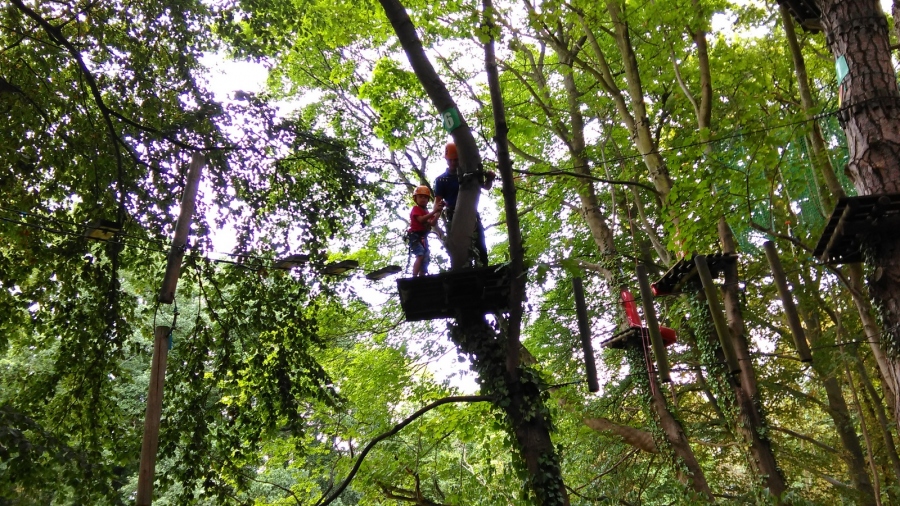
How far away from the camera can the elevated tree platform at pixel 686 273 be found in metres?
6.38

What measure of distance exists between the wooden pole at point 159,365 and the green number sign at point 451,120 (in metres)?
1.76

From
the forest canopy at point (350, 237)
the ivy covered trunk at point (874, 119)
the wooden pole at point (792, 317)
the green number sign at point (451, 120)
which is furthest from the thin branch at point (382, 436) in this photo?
the ivy covered trunk at point (874, 119)

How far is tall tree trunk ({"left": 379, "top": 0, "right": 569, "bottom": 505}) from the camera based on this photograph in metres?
4.21

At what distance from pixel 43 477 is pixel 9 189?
2.66 meters

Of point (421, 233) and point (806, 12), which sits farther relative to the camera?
point (806, 12)

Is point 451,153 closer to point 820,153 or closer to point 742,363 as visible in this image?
point 820,153

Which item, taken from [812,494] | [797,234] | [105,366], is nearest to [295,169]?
[105,366]

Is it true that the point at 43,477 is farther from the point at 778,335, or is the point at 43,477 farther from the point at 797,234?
the point at 778,335

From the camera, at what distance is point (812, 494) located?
13.3 meters

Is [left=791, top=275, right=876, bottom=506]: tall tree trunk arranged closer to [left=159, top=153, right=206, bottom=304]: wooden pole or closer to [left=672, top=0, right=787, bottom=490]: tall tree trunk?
[left=672, top=0, right=787, bottom=490]: tall tree trunk

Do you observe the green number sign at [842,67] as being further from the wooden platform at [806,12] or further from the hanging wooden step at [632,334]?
the hanging wooden step at [632,334]

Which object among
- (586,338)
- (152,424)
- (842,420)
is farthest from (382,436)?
(842,420)

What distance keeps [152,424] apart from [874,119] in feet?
18.1

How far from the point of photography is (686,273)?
649 centimetres
